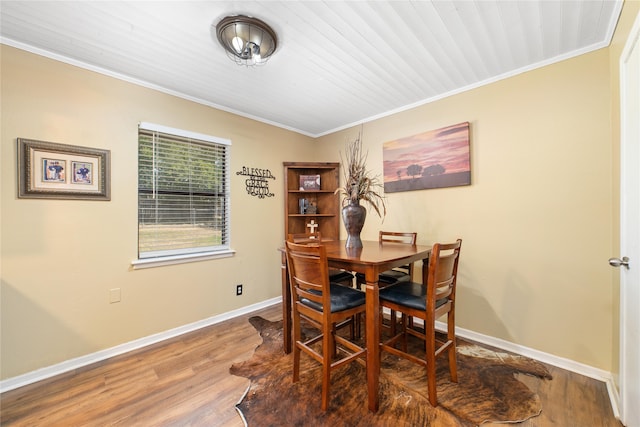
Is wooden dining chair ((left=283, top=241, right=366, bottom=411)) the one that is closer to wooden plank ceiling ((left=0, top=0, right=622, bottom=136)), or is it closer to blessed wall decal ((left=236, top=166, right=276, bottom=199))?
wooden plank ceiling ((left=0, top=0, right=622, bottom=136))

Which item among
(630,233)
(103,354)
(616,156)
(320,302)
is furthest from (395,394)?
(103,354)

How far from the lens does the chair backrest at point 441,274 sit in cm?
151

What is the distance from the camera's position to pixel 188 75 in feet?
7.32

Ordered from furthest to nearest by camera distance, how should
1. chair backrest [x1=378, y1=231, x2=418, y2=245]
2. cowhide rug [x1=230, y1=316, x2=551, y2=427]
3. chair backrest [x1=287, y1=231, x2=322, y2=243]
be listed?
chair backrest [x1=378, y1=231, x2=418, y2=245], chair backrest [x1=287, y1=231, x2=322, y2=243], cowhide rug [x1=230, y1=316, x2=551, y2=427]

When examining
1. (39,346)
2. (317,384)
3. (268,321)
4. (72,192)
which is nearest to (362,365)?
(317,384)

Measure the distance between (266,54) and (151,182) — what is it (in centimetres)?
165

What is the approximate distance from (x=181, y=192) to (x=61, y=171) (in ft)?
2.95

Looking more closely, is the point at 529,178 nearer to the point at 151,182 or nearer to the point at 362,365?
the point at 362,365

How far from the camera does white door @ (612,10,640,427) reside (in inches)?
48.6

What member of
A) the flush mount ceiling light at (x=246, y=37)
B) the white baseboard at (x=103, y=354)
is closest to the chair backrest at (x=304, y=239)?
the white baseboard at (x=103, y=354)

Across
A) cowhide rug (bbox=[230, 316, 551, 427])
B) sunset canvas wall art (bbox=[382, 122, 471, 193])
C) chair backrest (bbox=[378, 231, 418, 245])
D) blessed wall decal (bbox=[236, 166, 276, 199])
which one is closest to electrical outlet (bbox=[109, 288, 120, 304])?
cowhide rug (bbox=[230, 316, 551, 427])

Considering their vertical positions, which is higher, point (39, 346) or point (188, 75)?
point (188, 75)

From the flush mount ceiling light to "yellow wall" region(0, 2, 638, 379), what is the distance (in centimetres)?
120

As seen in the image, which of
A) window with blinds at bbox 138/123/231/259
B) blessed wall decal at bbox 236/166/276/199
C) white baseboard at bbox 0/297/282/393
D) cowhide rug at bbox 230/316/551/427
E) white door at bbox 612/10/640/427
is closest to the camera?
white door at bbox 612/10/640/427
